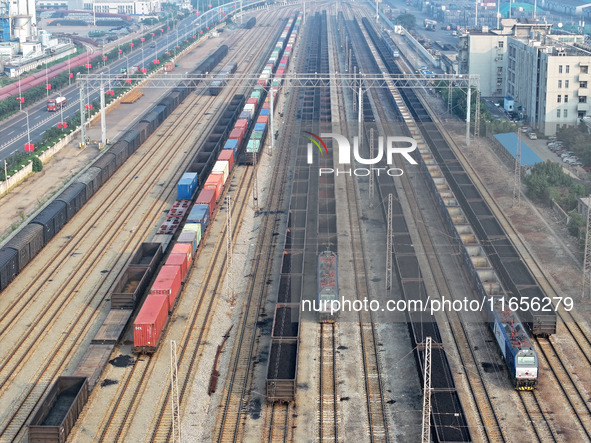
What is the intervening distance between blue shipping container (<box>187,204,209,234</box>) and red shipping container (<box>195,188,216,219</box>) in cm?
117

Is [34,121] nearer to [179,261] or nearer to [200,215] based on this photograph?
[200,215]

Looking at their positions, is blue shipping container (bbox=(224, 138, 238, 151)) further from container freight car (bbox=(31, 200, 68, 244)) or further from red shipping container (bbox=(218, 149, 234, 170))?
container freight car (bbox=(31, 200, 68, 244))

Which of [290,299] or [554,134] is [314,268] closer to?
[290,299]

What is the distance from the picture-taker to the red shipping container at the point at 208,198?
68.3m

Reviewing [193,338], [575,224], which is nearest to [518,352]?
[193,338]

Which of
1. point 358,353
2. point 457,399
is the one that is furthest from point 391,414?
point 358,353

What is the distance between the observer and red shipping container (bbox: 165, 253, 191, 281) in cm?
5538

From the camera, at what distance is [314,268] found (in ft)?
199

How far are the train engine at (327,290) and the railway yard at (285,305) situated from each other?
5.4 inches

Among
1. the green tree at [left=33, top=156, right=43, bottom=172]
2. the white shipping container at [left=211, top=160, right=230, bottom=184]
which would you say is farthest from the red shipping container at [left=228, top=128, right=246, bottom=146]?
the green tree at [left=33, top=156, right=43, bottom=172]

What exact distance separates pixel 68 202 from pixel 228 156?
18212 millimetres

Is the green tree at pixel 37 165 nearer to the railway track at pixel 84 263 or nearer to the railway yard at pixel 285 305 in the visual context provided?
the railway yard at pixel 285 305

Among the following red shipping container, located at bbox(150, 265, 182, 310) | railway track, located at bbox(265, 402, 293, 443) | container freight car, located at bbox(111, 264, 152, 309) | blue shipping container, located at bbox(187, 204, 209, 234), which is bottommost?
railway track, located at bbox(265, 402, 293, 443)

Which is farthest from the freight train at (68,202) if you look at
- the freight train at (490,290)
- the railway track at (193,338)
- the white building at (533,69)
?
the white building at (533,69)
